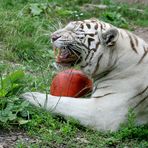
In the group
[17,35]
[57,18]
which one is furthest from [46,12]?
[17,35]

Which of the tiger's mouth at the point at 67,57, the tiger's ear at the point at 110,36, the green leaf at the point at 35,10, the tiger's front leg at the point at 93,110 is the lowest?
the green leaf at the point at 35,10

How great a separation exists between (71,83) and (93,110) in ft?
1.48

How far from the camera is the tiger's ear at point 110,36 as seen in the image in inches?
204

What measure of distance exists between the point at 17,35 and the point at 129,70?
10.2 feet

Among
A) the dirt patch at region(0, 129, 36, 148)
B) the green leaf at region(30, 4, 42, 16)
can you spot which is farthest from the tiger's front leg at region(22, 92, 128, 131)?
the green leaf at region(30, 4, 42, 16)

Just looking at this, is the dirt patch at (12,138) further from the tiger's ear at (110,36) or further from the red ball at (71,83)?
the tiger's ear at (110,36)

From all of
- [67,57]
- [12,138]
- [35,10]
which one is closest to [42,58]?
[35,10]

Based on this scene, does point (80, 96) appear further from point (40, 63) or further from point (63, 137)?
point (40, 63)

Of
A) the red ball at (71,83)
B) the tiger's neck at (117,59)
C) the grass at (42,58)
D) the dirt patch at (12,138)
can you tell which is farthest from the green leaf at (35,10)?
the dirt patch at (12,138)

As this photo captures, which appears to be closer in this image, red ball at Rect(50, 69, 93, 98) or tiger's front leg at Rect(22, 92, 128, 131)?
tiger's front leg at Rect(22, 92, 128, 131)

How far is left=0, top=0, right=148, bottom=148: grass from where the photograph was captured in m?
4.97

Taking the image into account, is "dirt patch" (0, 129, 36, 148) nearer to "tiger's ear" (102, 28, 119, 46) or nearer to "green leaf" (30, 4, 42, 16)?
"tiger's ear" (102, 28, 119, 46)

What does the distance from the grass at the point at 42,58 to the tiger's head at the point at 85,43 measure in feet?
1.48

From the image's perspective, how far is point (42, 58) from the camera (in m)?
7.62
